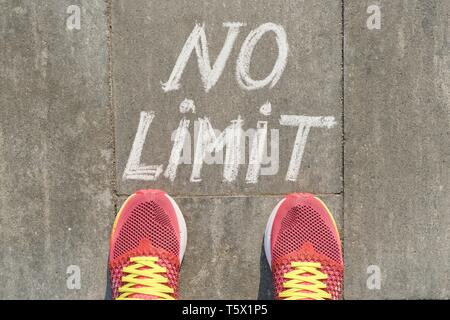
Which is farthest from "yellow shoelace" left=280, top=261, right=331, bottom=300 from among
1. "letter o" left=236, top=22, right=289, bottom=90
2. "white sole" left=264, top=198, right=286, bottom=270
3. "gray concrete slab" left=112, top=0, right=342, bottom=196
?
"letter o" left=236, top=22, right=289, bottom=90

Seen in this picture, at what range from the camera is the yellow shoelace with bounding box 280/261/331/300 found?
277 centimetres

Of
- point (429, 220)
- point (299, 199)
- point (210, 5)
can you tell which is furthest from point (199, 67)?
point (429, 220)

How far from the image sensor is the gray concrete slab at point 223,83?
2.82 metres

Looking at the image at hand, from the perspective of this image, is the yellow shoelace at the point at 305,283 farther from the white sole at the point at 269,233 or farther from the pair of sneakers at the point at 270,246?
the white sole at the point at 269,233

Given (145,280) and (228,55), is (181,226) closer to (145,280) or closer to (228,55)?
(145,280)

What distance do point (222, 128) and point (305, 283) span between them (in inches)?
42.9

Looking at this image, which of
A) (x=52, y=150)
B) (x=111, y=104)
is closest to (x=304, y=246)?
(x=111, y=104)

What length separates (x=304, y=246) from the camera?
283 centimetres

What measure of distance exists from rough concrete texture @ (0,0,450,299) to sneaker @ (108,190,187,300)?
0.10 m

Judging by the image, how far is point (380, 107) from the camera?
2.88 meters

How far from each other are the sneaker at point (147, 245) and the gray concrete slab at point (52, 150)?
0.49 feet

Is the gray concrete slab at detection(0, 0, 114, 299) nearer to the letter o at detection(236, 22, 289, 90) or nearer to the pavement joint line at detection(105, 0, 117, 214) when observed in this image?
the pavement joint line at detection(105, 0, 117, 214)

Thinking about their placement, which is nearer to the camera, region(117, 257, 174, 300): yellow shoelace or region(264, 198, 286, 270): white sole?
region(117, 257, 174, 300): yellow shoelace
